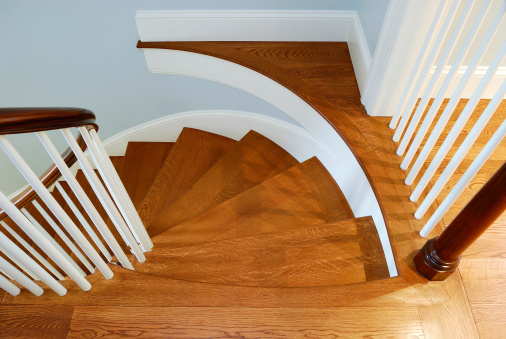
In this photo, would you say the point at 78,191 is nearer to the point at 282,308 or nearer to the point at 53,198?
the point at 53,198

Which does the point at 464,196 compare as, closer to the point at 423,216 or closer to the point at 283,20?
the point at 423,216

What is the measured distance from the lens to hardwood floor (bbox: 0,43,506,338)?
1251 millimetres

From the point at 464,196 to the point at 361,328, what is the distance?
2.53ft

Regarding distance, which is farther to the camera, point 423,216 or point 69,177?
point 423,216

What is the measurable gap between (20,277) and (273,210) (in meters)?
1.22

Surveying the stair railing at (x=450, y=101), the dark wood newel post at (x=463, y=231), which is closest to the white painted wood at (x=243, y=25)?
the stair railing at (x=450, y=101)

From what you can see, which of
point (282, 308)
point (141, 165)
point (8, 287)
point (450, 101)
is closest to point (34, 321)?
point (8, 287)

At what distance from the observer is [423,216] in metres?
1.57

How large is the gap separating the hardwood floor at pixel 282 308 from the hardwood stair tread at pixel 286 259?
0.65ft

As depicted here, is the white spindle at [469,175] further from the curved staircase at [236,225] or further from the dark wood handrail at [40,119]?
the dark wood handrail at [40,119]

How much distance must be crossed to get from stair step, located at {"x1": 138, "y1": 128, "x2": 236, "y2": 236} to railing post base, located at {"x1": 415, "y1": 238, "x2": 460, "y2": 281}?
1.55 meters

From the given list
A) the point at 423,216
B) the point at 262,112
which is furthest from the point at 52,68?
the point at 423,216

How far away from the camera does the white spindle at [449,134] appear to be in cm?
116

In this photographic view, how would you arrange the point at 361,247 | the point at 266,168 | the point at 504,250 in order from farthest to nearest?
the point at 266,168
the point at 361,247
the point at 504,250
